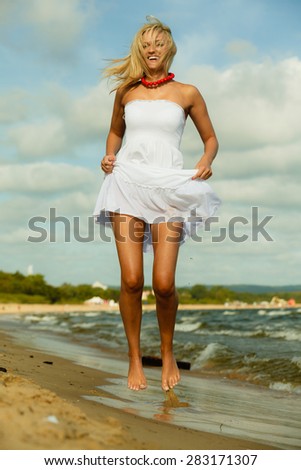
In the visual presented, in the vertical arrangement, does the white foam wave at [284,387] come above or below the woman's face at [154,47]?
below

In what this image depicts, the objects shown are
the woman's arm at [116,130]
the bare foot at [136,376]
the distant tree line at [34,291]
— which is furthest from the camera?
the distant tree line at [34,291]

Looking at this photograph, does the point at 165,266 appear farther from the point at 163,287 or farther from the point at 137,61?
the point at 137,61

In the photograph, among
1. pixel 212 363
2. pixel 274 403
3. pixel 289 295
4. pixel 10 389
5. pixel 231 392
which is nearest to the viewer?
pixel 10 389

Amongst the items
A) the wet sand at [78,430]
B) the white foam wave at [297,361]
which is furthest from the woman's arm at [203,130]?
the white foam wave at [297,361]

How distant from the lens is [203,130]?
4.95m

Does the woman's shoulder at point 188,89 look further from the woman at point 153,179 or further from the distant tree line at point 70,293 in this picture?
the distant tree line at point 70,293

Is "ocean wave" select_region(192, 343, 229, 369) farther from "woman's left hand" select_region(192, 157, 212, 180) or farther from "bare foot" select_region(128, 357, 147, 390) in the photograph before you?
"woman's left hand" select_region(192, 157, 212, 180)

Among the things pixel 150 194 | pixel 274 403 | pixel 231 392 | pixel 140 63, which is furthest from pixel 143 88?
pixel 231 392

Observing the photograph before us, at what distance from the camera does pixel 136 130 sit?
4746 mm

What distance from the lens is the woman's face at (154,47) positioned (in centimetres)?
468

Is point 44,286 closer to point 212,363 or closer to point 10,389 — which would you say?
point 212,363

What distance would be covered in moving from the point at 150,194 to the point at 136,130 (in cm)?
49

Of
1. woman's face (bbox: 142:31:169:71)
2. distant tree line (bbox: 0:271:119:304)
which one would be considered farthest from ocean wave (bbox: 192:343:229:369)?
distant tree line (bbox: 0:271:119:304)

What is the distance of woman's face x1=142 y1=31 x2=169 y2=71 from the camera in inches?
184
